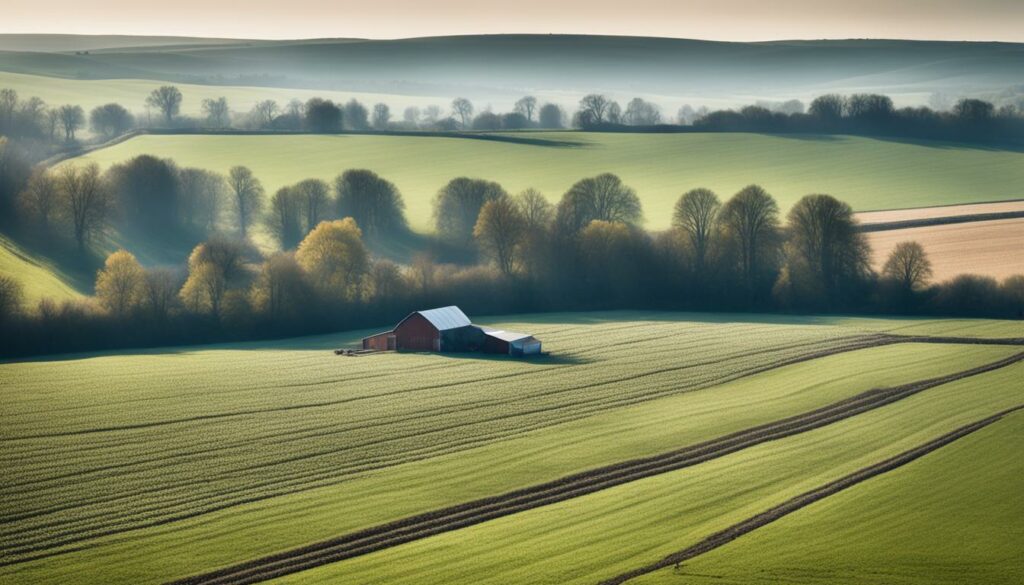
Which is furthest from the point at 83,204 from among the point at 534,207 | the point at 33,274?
the point at 534,207

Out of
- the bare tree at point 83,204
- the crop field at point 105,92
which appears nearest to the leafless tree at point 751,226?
the bare tree at point 83,204

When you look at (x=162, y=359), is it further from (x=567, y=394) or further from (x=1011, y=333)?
A: (x=1011, y=333)

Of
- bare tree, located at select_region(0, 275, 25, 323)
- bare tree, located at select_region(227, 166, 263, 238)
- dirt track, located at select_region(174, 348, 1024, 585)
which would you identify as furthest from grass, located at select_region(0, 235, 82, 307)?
dirt track, located at select_region(174, 348, 1024, 585)

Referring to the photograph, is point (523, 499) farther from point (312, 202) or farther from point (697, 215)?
point (312, 202)

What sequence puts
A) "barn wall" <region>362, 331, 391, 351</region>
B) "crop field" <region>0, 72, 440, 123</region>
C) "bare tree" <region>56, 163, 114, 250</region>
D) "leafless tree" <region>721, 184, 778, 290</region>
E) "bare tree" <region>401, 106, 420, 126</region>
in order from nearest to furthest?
"barn wall" <region>362, 331, 391, 351</region>, "leafless tree" <region>721, 184, 778, 290</region>, "bare tree" <region>56, 163, 114, 250</region>, "crop field" <region>0, 72, 440, 123</region>, "bare tree" <region>401, 106, 420, 126</region>

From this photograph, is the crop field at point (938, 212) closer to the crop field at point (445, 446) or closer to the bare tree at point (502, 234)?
the bare tree at point (502, 234)

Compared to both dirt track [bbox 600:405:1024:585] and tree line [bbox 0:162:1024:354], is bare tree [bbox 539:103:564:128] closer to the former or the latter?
tree line [bbox 0:162:1024:354]
